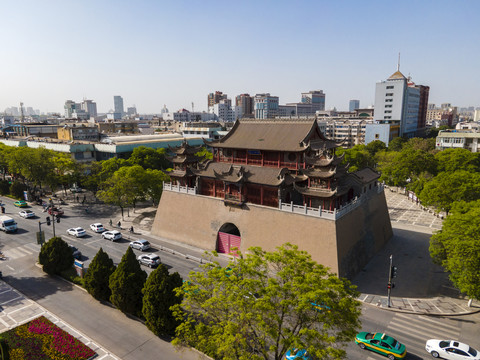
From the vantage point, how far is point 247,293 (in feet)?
58.8

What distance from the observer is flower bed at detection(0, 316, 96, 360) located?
851 inches

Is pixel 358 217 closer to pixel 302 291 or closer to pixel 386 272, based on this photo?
pixel 386 272

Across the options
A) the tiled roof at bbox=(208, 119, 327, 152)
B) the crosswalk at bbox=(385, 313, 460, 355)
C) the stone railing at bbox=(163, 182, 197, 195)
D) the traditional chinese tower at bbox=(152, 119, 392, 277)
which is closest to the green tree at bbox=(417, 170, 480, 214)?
the traditional chinese tower at bbox=(152, 119, 392, 277)

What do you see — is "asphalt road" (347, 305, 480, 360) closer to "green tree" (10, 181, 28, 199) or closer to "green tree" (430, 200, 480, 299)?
"green tree" (430, 200, 480, 299)

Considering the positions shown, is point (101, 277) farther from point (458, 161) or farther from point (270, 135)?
point (458, 161)

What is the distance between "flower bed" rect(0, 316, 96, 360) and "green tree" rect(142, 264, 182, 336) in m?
4.40

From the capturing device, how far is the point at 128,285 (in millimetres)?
25266

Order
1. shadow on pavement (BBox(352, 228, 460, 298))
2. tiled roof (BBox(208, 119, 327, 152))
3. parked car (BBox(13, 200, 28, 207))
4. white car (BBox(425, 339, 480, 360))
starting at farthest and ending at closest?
parked car (BBox(13, 200, 28, 207))
tiled roof (BBox(208, 119, 327, 152))
shadow on pavement (BBox(352, 228, 460, 298))
white car (BBox(425, 339, 480, 360))

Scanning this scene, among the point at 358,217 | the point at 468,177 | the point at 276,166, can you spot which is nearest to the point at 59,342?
the point at 276,166

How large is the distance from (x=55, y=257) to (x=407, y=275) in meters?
36.5

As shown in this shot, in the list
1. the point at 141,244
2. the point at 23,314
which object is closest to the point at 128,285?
the point at 23,314

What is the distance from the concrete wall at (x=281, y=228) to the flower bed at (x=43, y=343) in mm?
19094

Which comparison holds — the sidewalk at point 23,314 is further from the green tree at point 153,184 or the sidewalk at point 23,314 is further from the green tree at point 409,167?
the green tree at point 409,167

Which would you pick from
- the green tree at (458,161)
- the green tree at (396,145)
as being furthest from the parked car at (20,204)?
the green tree at (396,145)
